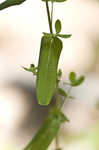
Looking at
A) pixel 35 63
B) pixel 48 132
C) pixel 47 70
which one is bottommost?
pixel 35 63

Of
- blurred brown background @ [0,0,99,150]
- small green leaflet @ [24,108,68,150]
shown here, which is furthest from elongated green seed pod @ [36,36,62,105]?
blurred brown background @ [0,0,99,150]

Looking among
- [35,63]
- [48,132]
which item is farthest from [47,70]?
[35,63]

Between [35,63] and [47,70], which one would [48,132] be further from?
[35,63]

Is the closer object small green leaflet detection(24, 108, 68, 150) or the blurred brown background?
small green leaflet detection(24, 108, 68, 150)

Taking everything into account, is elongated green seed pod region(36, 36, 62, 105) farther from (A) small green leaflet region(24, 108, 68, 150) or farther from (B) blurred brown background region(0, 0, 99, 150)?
(B) blurred brown background region(0, 0, 99, 150)

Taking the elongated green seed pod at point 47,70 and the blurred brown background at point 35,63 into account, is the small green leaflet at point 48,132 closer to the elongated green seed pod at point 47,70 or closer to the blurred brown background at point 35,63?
the elongated green seed pod at point 47,70

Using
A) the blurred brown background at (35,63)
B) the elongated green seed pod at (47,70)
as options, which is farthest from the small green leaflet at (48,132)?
the blurred brown background at (35,63)

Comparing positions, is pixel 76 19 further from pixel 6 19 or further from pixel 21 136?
pixel 21 136
